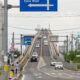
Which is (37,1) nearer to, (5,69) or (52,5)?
(52,5)

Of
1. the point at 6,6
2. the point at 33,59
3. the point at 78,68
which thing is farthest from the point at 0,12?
the point at 33,59

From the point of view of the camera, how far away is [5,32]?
17.8 metres

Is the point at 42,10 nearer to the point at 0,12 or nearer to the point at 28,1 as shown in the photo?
the point at 28,1

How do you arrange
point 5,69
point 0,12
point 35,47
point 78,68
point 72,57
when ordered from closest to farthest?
1. point 5,69
2. point 0,12
3. point 78,68
4. point 72,57
5. point 35,47

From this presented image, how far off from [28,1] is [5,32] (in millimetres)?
2286

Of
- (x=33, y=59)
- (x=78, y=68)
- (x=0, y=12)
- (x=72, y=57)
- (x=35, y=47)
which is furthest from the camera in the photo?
(x=35, y=47)

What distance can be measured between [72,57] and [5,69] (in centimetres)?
5742

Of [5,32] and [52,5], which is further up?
[52,5]

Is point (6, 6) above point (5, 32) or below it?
above

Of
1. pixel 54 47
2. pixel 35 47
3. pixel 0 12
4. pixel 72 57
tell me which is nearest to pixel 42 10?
pixel 0 12

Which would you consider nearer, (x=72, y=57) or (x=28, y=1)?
(x=28, y=1)

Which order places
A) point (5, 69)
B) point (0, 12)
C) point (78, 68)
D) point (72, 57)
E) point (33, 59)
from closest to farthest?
point (5, 69)
point (0, 12)
point (78, 68)
point (72, 57)
point (33, 59)

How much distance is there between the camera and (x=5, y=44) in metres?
17.6

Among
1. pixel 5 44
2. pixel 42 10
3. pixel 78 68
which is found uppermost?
pixel 42 10
